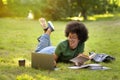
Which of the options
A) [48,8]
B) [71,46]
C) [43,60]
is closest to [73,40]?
[71,46]

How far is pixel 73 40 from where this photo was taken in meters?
8.59

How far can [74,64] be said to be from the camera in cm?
843

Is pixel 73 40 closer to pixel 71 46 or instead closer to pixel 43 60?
pixel 71 46

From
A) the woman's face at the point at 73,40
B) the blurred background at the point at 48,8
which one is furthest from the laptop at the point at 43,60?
the blurred background at the point at 48,8

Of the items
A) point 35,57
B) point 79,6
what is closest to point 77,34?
point 35,57

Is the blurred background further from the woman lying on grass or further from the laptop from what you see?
the laptop

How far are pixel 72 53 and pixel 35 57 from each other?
1331 mm

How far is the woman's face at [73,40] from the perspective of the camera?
8.57m

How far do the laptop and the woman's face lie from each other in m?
1.20

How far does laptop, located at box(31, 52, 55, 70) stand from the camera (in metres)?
7.38

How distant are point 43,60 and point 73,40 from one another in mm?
1368

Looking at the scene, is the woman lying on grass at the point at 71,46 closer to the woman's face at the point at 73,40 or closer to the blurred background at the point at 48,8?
the woman's face at the point at 73,40

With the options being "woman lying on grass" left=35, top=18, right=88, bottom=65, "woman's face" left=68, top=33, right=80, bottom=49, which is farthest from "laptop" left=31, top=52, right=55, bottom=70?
"woman's face" left=68, top=33, right=80, bottom=49

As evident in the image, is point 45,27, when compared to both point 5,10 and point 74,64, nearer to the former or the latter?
point 74,64
